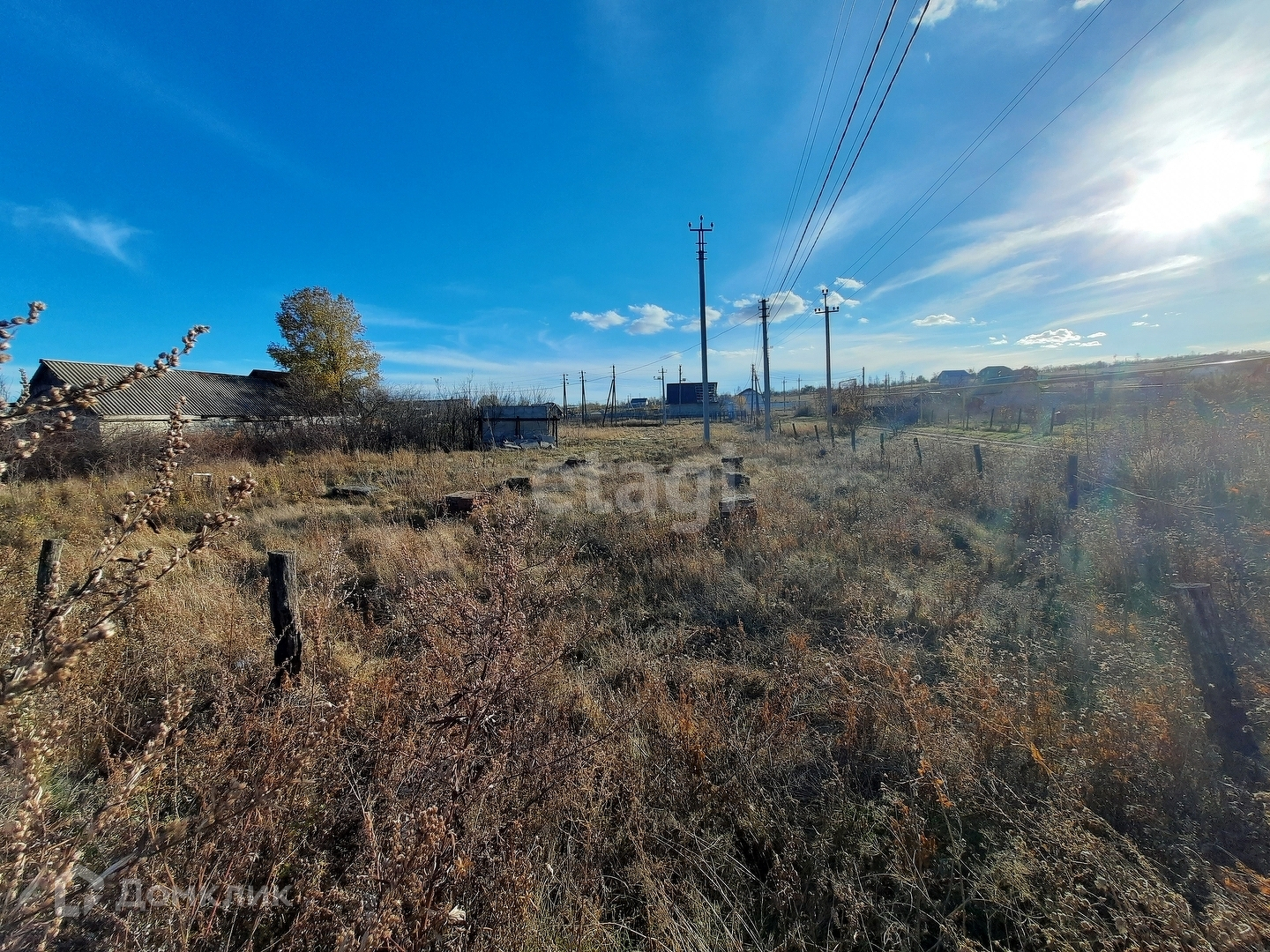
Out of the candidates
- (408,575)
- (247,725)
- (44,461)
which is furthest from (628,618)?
(44,461)

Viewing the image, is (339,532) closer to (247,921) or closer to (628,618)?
(628,618)

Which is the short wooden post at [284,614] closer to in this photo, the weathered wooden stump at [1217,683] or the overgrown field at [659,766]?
the overgrown field at [659,766]

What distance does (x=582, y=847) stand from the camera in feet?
7.75

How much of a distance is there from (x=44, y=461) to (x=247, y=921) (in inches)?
687

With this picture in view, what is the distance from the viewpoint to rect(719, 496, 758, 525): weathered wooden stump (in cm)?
778

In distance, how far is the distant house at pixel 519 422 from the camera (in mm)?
21906

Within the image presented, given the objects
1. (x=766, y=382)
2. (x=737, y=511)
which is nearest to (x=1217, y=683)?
(x=737, y=511)

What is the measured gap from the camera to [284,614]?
3.47m

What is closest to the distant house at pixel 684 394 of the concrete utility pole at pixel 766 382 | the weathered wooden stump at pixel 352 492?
the concrete utility pole at pixel 766 382

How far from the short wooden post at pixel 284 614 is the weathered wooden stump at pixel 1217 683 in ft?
18.4

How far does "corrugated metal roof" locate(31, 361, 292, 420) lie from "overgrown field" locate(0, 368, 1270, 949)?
1956 cm

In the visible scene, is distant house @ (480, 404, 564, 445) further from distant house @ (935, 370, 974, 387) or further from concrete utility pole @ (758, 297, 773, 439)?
distant house @ (935, 370, 974, 387)

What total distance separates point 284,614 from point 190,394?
2959 centimetres

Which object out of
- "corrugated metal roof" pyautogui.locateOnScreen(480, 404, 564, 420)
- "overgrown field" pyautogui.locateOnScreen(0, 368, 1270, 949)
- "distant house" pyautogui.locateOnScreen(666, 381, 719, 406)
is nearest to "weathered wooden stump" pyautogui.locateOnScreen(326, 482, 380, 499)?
"overgrown field" pyautogui.locateOnScreen(0, 368, 1270, 949)
